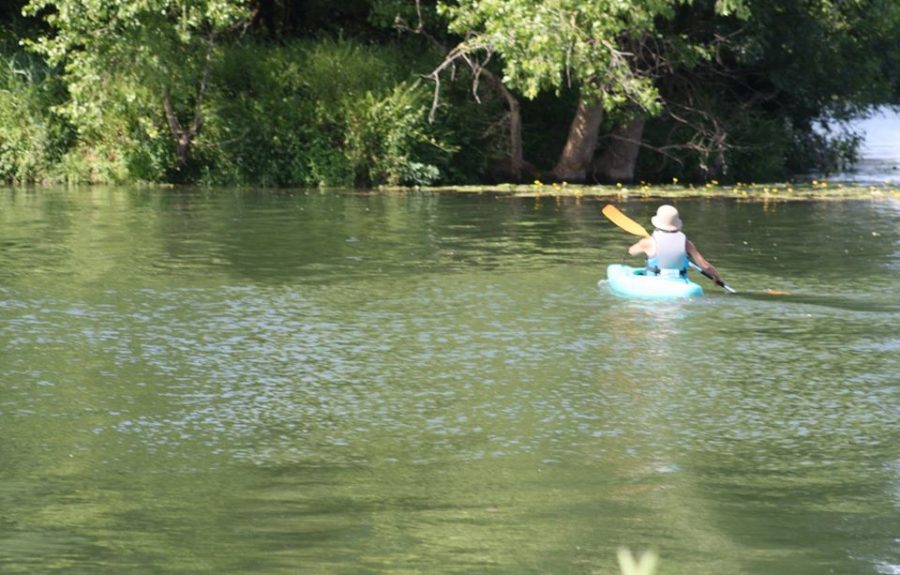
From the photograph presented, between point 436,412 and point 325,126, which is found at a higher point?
point 325,126

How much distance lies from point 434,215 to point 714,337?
11.9 m

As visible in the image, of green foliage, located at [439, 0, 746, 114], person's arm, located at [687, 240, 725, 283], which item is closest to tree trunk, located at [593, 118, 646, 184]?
green foliage, located at [439, 0, 746, 114]

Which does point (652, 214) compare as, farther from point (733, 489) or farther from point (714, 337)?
point (733, 489)

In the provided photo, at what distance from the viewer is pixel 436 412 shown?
1048 centimetres

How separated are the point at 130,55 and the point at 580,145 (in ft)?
27.2

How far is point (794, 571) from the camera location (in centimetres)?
703

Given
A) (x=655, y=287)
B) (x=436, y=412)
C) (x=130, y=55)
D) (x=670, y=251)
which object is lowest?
Result: (x=436, y=412)

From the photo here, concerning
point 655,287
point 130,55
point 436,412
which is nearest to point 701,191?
point 130,55

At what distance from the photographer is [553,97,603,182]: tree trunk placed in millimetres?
32469

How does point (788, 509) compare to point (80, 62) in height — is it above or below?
below

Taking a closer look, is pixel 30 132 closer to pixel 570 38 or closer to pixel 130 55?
pixel 130 55

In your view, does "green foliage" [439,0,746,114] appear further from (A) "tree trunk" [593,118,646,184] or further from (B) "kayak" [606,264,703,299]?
(B) "kayak" [606,264,703,299]

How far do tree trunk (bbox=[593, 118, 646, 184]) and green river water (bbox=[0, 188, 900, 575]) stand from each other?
43.2 feet

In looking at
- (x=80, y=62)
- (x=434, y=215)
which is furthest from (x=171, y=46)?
(x=434, y=215)
